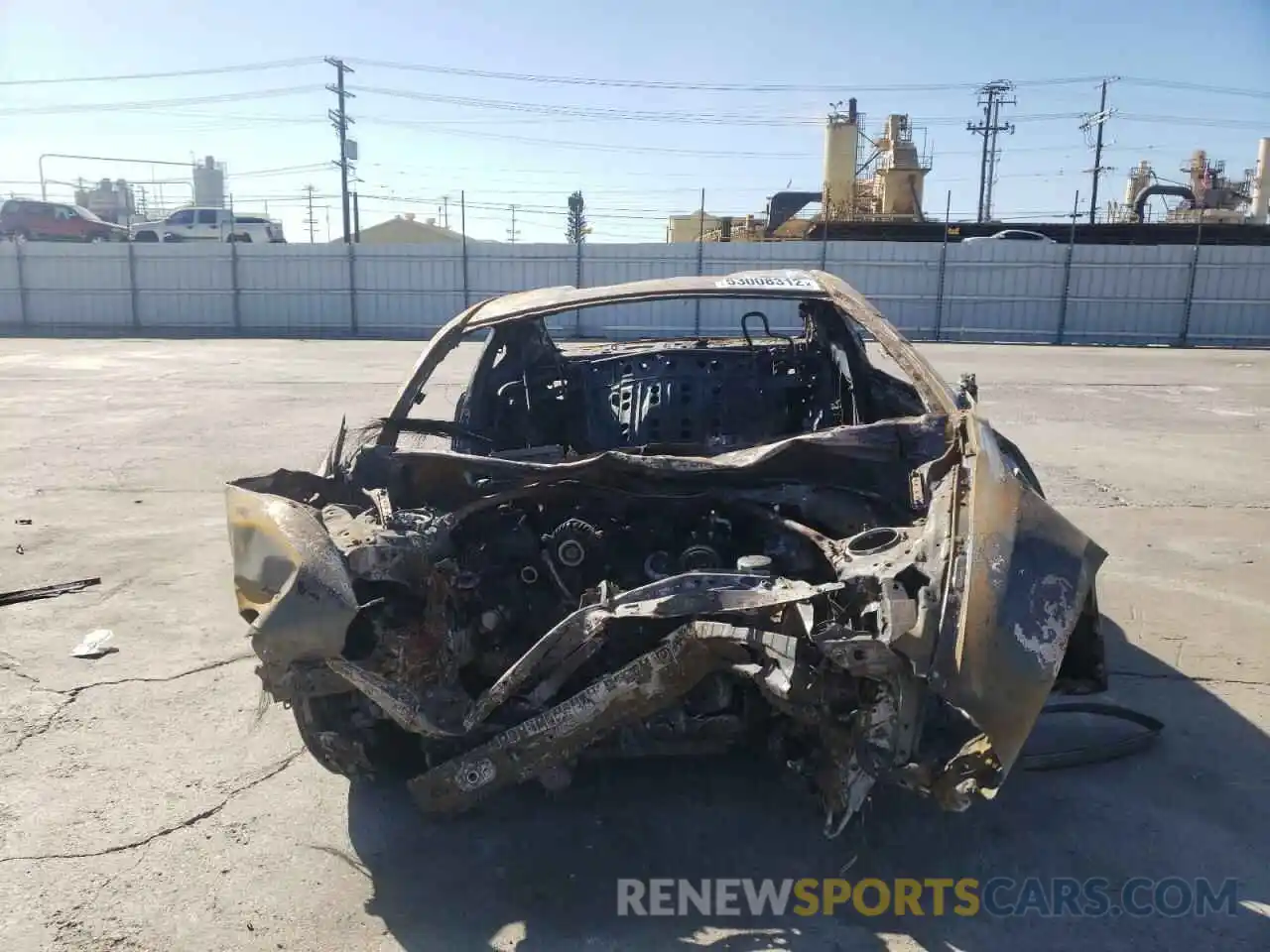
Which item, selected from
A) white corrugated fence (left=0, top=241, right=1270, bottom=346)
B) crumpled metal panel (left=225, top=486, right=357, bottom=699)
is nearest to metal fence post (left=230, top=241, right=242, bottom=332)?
white corrugated fence (left=0, top=241, right=1270, bottom=346)

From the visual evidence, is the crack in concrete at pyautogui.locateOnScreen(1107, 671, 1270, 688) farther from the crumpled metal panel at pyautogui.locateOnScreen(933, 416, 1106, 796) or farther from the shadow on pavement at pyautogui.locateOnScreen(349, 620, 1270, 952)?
the crumpled metal panel at pyautogui.locateOnScreen(933, 416, 1106, 796)

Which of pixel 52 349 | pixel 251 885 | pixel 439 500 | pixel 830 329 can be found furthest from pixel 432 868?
pixel 52 349

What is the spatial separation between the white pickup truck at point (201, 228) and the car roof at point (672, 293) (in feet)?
88.7

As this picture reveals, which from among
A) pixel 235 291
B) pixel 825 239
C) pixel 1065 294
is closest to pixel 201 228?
pixel 235 291

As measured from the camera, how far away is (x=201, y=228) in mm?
28547

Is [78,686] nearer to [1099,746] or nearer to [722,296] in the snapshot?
[722,296]

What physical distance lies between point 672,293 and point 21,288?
26.8 m

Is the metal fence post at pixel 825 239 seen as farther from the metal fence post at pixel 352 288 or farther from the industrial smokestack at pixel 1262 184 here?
the industrial smokestack at pixel 1262 184

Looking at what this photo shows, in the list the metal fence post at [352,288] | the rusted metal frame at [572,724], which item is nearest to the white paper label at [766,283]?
the rusted metal frame at [572,724]

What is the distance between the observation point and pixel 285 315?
2433 centimetres

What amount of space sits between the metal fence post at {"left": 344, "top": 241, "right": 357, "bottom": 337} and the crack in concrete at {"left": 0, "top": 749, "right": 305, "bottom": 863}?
21.5m

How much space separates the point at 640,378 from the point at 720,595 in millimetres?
2292

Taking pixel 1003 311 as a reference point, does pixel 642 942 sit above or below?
below

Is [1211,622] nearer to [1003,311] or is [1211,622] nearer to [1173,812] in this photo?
[1173,812]
